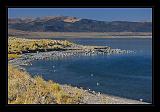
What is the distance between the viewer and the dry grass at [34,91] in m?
3.87

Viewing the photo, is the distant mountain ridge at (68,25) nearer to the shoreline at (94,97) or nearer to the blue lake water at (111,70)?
the blue lake water at (111,70)

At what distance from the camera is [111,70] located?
12.8ft

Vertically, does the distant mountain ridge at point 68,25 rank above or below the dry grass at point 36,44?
above

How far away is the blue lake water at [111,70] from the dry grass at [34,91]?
0.06m

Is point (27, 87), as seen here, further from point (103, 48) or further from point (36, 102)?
point (103, 48)

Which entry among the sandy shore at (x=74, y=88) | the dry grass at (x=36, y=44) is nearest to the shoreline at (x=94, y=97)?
the sandy shore at (x=74, y=88)

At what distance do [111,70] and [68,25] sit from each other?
54 cm

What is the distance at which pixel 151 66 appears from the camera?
152 inches

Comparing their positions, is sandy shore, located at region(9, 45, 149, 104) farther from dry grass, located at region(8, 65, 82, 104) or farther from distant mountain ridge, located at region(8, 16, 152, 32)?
distant mountain ridge, located at region(8, 16, 152, 32)

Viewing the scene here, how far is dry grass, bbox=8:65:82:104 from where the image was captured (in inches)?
152

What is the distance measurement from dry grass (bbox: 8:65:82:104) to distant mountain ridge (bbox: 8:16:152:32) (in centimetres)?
39

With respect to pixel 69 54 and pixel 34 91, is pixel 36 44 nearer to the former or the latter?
pixel 69 54

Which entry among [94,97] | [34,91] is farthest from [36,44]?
[94,97]
